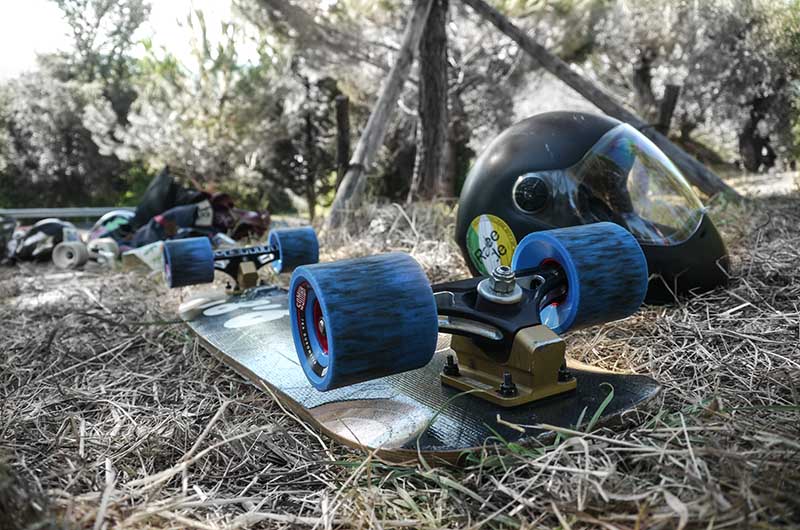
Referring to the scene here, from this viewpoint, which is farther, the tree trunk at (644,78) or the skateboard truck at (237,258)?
the tree trunk at (644,78)

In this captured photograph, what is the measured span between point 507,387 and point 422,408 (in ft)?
0.63

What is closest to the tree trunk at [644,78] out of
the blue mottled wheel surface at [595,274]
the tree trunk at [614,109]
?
the tree trunk at [614,109]

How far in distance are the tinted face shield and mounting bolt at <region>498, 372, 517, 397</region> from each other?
80cm

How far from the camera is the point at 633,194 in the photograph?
6.44ft

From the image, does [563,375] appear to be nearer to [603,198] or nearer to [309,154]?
[603,198]

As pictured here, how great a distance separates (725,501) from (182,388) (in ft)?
4.43

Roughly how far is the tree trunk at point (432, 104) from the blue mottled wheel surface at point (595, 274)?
312 cm

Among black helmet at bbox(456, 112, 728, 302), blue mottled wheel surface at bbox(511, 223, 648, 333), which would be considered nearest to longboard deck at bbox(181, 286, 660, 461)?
blue mottled wheel surface at bbox(511, 223, 648, 333)

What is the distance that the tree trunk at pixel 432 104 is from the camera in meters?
4.61

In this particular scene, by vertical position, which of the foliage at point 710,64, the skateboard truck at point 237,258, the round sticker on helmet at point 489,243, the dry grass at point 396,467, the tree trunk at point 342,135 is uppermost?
the foliage at point 710,64

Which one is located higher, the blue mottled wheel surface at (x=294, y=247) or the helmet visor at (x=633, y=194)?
the helmet visor at (x=633, y=194)

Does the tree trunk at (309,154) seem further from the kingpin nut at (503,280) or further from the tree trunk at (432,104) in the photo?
the kingpin nut at (503,280)

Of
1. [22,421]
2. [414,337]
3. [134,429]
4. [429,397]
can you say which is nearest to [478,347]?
[429,397]

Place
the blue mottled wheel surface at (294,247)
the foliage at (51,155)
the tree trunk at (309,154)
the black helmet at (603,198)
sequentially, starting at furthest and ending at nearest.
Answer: the foliage at (51,155) → the tree trunk at (309,154) → the blue mottled wheel surface at (294,247) → the black helmet at (603,198)
